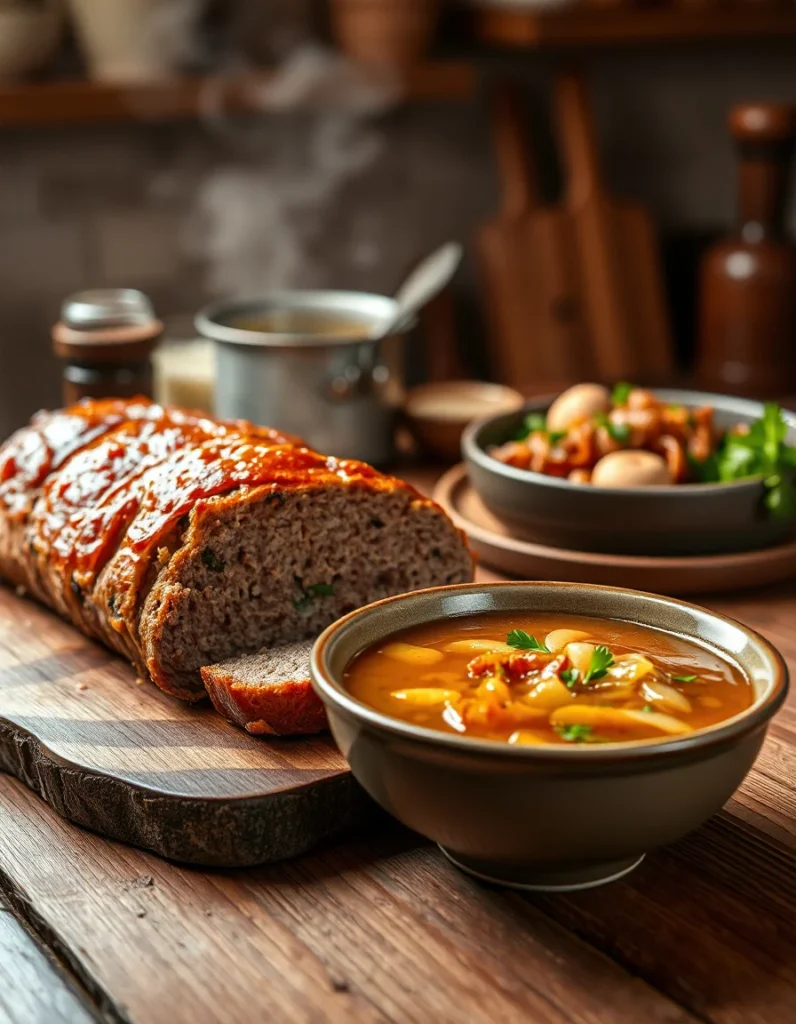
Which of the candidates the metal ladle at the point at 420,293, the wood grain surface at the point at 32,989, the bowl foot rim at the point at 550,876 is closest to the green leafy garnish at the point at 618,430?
the metal ladle at the point at 420,293

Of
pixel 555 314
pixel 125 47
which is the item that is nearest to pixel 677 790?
pixel 125 47

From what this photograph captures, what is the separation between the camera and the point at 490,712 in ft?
4.11

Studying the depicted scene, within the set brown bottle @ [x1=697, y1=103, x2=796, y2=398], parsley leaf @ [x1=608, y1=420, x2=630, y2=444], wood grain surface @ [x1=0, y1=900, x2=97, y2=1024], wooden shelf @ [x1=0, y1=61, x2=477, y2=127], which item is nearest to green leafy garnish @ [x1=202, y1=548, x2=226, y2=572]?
wood grain surface @ [x1=0, y1=900, x2=97, y2=1024]

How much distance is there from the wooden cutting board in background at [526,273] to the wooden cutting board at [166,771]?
93.0 inches

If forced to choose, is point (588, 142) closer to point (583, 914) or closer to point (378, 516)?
point (378, 516)

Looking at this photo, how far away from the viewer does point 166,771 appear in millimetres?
1520

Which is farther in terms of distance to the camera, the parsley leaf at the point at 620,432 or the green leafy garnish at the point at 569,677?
the parsley leaf at the point at 620,432

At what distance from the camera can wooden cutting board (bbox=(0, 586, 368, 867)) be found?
143 cm

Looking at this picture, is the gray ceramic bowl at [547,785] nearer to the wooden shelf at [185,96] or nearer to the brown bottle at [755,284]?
the wooden shelf at [185,96]

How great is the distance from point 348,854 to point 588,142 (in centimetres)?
297

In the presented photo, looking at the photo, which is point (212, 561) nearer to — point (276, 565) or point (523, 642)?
point (276, 565)

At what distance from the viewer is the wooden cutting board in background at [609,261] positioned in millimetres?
3961

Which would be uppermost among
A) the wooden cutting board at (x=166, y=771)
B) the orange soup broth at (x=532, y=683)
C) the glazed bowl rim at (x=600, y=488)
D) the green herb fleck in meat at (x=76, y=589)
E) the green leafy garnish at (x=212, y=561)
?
the green leafy garnish at (x=212, y=561)

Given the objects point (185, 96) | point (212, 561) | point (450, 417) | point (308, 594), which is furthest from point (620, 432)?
point (185, 96)
